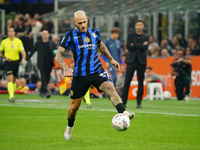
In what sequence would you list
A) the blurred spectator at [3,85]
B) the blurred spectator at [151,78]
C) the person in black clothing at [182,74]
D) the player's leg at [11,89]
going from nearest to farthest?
the player's leg at [11,89] → the person in black clothing at [182,74] → the blurred spectator at [151,78] → the blurred spectator at [3,85]

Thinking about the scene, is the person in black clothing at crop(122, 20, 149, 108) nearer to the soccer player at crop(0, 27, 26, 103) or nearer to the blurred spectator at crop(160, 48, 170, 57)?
the soccer player at crop(0, 27, 26, 103)

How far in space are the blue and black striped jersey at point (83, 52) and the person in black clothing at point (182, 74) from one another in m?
12.2

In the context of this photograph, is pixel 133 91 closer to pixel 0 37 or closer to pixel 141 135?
pixel 0 37

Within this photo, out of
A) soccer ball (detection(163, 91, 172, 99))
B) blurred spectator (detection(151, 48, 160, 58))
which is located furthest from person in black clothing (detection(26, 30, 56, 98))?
soccer ball (detection(163, 91, 172, 99))

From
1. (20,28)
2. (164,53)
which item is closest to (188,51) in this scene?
(164,53)

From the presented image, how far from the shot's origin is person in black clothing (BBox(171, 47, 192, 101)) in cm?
2144

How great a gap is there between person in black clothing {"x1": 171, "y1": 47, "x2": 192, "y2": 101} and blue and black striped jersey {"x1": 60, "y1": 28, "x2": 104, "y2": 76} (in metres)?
12.2

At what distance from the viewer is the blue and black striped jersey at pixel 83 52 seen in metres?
9.50

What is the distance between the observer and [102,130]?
10.8 meters

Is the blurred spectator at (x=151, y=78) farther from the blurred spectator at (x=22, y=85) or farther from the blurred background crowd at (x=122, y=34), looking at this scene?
the blurred spectator at (x=22, y=85)

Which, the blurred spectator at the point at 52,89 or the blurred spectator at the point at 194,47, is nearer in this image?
the blurred spectator at the point at 194,47

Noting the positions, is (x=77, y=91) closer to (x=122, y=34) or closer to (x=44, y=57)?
(x=44, y=57)

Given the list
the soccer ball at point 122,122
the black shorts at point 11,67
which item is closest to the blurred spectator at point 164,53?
the black shorts at point 11,67

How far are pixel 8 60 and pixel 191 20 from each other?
1106 cm
